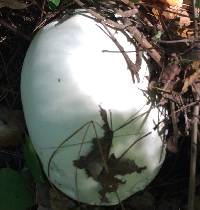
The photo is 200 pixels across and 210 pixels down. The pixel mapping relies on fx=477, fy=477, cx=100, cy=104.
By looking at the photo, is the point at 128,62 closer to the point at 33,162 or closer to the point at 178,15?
the point at 178,15

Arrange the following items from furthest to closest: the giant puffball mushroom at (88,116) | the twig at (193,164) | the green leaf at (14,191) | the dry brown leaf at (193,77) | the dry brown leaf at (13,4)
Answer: the dry brown leaf at (13,4) → the green leaf at (14,191) → the dry brown leaf at (193,77) → the twig at (193,164) → the giant puffball mushroom at (88,116)

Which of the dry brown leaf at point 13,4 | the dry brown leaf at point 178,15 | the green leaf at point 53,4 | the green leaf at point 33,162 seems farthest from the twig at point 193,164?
the dry brown leaf at point 13,4

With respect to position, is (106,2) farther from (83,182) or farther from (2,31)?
(83,182)

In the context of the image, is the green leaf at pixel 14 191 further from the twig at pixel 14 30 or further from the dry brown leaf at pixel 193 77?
the dry brown leaf at pixel 193 77

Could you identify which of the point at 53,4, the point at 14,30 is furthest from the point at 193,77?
the point at 14,30

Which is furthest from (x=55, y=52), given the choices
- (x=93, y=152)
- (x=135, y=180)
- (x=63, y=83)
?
(x=135, y=180)
